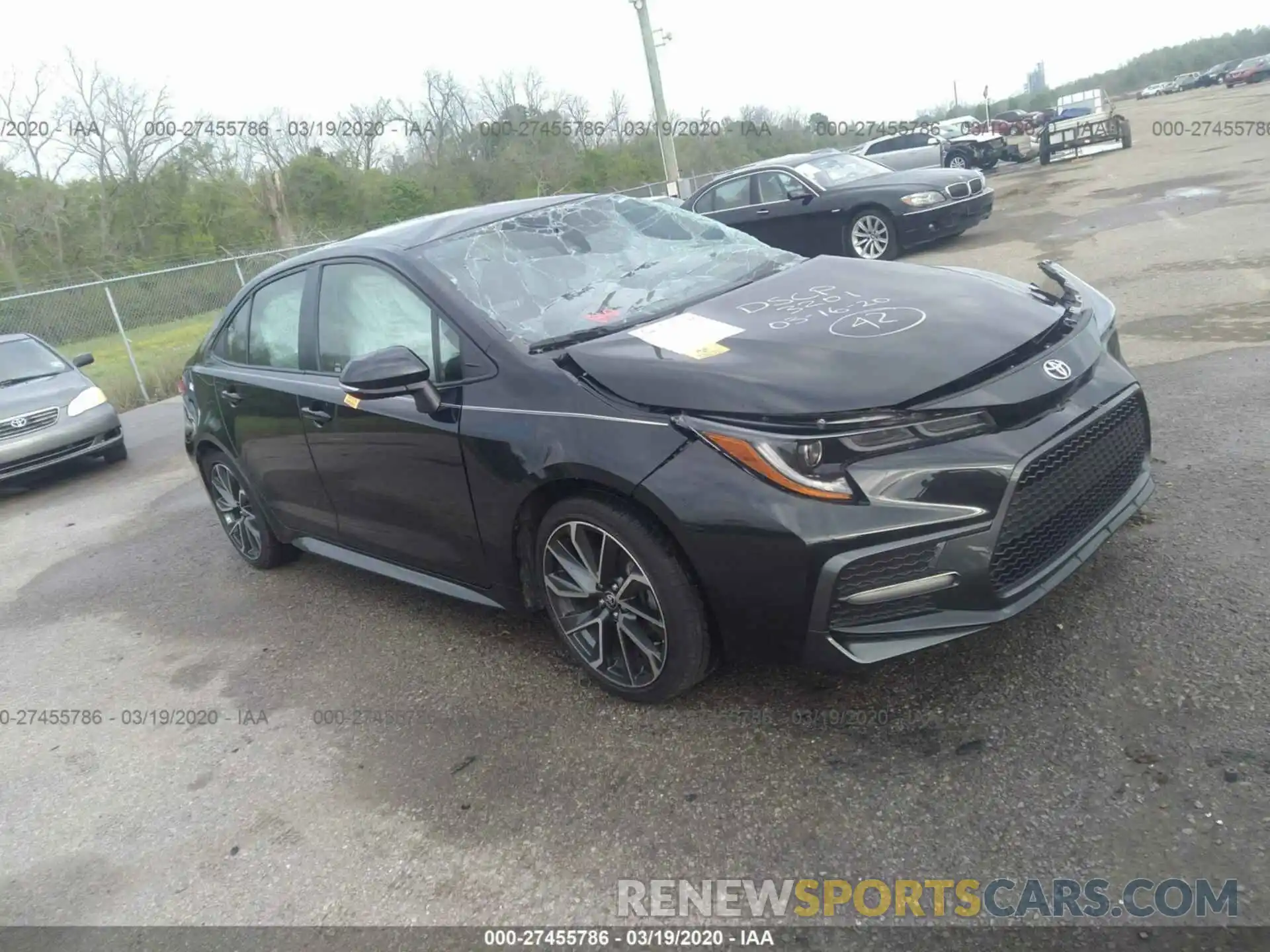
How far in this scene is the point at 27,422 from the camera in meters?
9.19

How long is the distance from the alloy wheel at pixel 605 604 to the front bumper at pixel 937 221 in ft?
33.6

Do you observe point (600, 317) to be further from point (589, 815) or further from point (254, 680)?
point (254, 680)

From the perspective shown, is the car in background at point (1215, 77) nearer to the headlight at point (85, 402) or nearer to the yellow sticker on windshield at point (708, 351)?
the headlight at point (85, 402)

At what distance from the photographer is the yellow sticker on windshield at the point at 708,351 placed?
3.23 metres

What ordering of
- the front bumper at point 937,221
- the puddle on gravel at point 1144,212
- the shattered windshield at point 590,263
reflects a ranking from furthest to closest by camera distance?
the front bumper at point 937,221, the puddle on gravel at point 1144,212, the shattered windshield at point 590,263

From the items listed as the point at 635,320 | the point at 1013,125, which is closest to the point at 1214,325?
the point at 635,320

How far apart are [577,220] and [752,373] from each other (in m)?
1.67

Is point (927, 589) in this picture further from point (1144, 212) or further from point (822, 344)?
point (1144, 212)

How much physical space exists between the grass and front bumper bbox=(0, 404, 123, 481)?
4875 millimetres

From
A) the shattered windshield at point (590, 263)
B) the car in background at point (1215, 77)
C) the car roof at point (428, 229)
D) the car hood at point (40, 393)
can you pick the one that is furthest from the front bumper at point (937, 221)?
the car in background at point (1215, 77)

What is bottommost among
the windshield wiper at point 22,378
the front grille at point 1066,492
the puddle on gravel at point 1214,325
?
the puddle on gravel at point 1214,325

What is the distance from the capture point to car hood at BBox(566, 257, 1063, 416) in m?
2.96

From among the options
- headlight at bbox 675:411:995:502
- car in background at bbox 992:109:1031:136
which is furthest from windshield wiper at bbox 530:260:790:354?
car in background at bbox 992:109:1031:136

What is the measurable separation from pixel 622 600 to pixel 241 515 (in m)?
3.21
